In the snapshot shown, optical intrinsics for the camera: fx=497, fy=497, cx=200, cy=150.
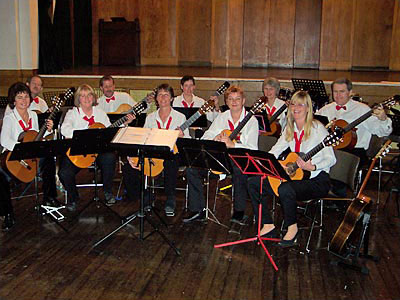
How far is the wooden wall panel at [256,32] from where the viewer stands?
44.9ft

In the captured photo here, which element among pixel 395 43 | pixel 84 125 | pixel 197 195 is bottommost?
pixel 197 195

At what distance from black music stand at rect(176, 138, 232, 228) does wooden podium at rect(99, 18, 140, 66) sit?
A: 9.74 m

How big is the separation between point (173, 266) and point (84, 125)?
7.53 feet

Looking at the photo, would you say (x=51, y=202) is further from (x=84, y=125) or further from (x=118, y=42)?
(x=118, y=42)

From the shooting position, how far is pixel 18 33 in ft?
33.7

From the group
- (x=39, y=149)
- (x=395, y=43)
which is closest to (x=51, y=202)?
(x=39, y=149)

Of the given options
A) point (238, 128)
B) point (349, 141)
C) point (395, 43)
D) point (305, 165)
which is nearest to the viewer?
point (305, 165)

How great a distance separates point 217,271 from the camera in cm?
421

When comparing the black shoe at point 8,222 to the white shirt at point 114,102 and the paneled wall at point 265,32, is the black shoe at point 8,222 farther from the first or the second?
the paneled wall at point 265,32

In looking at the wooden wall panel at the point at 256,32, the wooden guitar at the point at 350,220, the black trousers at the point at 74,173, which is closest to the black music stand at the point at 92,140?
the black trousers at the point at 74,173

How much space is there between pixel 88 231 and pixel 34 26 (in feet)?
22.1

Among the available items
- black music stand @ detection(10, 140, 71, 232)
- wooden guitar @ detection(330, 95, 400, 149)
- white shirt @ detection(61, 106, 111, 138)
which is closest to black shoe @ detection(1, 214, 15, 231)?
→ black music stand @ detection(10, 140, 71, 232)

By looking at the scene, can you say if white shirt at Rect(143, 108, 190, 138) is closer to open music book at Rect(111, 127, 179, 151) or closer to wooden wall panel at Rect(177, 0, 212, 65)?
open music book at Rect(111, 127, 179, 151)

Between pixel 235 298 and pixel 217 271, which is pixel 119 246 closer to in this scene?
pixel 217 271
